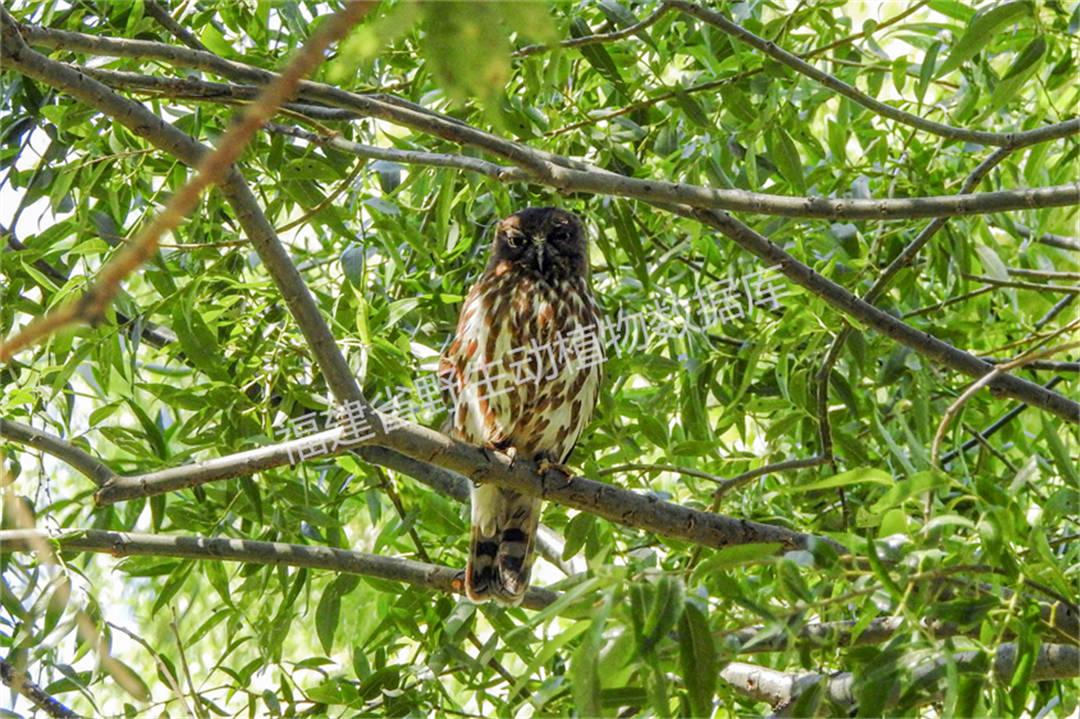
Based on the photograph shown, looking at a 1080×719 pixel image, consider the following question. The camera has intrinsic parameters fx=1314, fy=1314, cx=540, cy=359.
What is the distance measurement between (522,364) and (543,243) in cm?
41

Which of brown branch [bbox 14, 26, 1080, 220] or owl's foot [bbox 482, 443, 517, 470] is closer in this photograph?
brown branch [bbox 14, 26, 1080, 220]

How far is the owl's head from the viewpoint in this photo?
425 cm

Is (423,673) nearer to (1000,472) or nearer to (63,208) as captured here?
(63,208)

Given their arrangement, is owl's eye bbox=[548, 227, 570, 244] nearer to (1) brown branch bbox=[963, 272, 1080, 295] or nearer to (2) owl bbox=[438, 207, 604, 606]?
(2) owl bbox=[438, 207, 604, 606]

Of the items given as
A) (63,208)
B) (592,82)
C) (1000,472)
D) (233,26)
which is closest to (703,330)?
(592,82)

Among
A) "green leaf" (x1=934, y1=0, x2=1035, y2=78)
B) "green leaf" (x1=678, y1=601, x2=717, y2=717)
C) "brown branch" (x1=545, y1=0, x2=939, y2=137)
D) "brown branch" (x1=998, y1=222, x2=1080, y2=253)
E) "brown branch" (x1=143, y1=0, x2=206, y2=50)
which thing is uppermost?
"brown branch" (x1=143, y1=0, x2=206, y2=50)

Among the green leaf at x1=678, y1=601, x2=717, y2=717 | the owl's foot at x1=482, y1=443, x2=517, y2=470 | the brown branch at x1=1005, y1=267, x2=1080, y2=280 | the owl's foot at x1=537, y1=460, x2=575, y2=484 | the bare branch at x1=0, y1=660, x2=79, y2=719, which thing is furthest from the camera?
the brown branch at x1=1005, y1=267, x2=1080, y2=280

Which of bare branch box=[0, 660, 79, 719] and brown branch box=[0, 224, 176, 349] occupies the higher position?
brown branch box=[0, 224, 176, 349]

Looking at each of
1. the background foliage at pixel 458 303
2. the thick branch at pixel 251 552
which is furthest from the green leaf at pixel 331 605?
the thick branch at pixel 251 552

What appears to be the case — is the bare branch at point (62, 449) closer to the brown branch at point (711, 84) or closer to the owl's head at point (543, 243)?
the brown branch at point (711, 84)

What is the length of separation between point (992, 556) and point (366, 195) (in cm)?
228

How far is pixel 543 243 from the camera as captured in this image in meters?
4.26

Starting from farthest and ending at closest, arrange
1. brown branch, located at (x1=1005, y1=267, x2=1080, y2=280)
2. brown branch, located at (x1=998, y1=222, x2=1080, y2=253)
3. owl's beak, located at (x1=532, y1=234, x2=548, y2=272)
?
brown branch, located at (x1=998, y1=222, x2=1080, y2=253)
owl's beak, located at (x1=532, y1=234, x2=548, y2=272)
brown branch, located at (x1=1005, y1=267, x2=1080, y2=280)

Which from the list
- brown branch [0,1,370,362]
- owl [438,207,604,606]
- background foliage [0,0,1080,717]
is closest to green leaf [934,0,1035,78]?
background foliage [0,0,1080,717]
